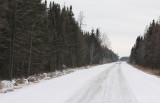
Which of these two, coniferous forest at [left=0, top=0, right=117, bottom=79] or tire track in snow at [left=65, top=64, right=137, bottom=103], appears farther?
coniferous forest at [left=0, top=0, right=117, bottom=79]

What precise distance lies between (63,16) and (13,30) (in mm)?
22126

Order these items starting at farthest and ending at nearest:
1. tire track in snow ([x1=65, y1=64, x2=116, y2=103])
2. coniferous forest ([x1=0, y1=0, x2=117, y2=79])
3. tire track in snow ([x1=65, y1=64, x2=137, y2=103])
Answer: coniferous forest ([x1=0, y1=0, x2=117, y2=79])
tire track in snow ([x1=65, y1=64, x2=137, y2=103])
tire track in snow ([x1=65, y1=64, x2=116, y2=103])

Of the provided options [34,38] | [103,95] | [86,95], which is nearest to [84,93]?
[86,95]

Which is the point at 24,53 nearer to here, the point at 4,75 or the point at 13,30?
the point at 4,75

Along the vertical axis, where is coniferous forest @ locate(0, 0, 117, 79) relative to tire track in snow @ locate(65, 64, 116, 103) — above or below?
above

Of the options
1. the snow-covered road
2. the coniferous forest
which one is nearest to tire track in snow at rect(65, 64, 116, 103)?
the snow-covered road

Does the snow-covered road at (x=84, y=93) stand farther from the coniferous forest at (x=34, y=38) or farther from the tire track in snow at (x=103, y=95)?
the coniferous forest at (x=34, y=38)

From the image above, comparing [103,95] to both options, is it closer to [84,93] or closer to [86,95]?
[86,95]

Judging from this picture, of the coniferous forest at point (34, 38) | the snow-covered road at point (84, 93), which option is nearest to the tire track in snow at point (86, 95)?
the snow-covered road at point (84, 93)

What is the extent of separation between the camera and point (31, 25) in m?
23.2

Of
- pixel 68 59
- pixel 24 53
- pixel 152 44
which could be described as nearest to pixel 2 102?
pixel 24 53

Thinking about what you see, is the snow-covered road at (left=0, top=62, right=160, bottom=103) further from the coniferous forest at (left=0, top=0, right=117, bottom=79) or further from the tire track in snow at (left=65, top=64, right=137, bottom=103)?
the coniferous forest at (left=0, top=0, right=117, bottom=79)

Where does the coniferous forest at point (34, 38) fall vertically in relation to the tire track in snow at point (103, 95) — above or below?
above

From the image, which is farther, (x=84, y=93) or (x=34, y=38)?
(x=34, y=38)
